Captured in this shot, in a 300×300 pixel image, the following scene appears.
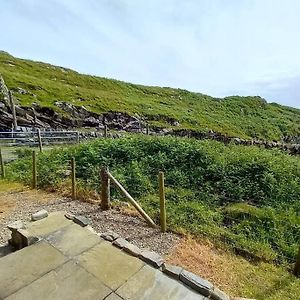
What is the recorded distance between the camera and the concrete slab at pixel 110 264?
4.40 metres

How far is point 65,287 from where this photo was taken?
418 centimetres

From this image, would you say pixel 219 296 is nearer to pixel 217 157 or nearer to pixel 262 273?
pixel 262 273

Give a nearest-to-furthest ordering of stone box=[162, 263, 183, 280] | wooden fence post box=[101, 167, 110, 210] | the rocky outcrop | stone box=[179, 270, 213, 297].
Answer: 1. stone box=[179, 270, 213, 297]
2. stone box=[162, 263, 183, 280]
3. wooden fence post box=[101, 167, 110, 210]
4. the rocky outcrop

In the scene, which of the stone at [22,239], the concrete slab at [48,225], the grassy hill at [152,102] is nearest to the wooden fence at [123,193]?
the concrete slab at [48,225]

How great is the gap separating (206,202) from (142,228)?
8.51 feet

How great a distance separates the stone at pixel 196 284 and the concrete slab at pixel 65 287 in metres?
1.20

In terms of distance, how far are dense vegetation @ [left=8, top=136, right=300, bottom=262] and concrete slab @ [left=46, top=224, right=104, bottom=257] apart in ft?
8.59

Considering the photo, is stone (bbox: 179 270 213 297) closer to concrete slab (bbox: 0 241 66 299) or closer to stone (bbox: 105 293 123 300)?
stone (bbox: 105 293 123 300)

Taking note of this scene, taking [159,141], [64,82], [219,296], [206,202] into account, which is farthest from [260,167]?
[64,82]

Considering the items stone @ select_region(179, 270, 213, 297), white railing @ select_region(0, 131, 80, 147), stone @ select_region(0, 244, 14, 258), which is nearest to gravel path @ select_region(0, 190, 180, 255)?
stone @ select_region(0, 244, 14, 258)

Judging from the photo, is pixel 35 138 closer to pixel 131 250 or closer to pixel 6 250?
pixel 6 250

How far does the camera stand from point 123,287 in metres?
4.25

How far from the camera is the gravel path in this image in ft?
22.3

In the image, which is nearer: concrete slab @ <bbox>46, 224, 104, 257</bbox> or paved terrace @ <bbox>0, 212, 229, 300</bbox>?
paved terrace @ <bbox>0, 212, 229, 300</bbox>
